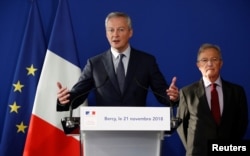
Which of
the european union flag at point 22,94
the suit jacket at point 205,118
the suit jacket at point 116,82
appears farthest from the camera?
the european union flag at point 22,94

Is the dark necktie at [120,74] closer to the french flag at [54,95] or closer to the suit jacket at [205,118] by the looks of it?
the suit jacket at [205,118]

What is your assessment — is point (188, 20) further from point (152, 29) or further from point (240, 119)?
point (240, 119)

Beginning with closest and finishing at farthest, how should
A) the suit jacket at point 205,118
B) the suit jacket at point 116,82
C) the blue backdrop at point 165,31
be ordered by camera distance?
the suit jacket at point 116,82 < the suit jacket at point 205,118 < the blue backdrop at point 165,31

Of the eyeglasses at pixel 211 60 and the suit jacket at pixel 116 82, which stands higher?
the eyeglasses at pixel 211 60

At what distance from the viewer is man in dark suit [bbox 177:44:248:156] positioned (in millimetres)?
2521

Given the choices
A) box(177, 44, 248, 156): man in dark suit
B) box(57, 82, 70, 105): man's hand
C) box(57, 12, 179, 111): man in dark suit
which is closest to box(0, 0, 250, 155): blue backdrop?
box(177, 44, 248, 156): man in dark suit

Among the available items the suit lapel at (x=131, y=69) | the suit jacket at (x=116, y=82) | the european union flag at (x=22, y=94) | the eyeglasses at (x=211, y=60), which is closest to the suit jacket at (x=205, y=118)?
the eyeglasses at (x=211, y=60)

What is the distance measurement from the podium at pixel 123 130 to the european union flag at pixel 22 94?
158cm

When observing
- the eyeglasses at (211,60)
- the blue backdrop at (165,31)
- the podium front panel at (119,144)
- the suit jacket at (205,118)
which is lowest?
the podium front panel at (119,144)

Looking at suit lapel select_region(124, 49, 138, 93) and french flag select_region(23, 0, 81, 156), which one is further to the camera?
french flag select_region(23, 0, 81, 156)

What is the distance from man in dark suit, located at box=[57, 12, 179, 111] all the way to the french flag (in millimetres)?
698

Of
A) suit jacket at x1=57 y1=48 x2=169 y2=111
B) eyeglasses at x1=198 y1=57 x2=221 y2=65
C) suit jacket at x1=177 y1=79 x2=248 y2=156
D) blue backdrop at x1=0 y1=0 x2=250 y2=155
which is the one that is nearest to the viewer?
suit jacket at x1=57 y1=48 x2=169 y2=111

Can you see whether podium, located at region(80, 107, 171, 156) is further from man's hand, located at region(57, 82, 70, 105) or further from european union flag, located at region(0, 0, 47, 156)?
european union flag, located at region(0, 0, 47, 156)

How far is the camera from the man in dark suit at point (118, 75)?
231 centimetres
